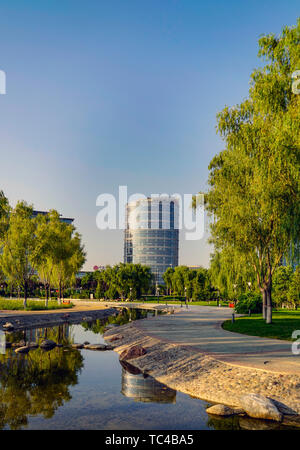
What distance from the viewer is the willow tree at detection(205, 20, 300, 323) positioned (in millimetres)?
18906

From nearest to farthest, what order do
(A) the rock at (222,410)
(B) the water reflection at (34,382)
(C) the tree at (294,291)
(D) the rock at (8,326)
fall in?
(A) the rock at (222,410), (B) the water reflection at (34,382), (D) the rock at (8,326), (C) the tree at (294,291)

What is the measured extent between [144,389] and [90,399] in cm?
239

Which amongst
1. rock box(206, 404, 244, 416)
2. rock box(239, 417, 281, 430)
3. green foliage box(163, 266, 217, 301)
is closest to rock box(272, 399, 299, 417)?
rock box(239, 417, 281, 430)

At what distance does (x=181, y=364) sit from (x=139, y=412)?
521 centimetres

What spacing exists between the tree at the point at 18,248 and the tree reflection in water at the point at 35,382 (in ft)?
79.5

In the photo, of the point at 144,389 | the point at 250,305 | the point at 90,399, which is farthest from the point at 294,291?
the point at 90,399

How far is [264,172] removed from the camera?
2062cm

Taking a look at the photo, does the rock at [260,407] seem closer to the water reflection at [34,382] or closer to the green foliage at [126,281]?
the water reflection at [34,382]

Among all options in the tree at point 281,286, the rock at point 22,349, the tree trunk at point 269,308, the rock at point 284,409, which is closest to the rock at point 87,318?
the rock at point 22,349

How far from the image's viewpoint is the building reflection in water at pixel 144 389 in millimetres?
14016

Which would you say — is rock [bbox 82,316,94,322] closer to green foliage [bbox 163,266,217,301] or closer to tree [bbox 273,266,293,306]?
tree [bbox 273,266,293,306]

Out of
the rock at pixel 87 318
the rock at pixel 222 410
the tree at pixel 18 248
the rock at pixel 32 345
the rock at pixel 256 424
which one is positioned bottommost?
the rock at pixel 87 318

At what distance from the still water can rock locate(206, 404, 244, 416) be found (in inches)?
12.3

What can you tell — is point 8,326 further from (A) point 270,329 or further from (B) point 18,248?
(A) point 270,329
